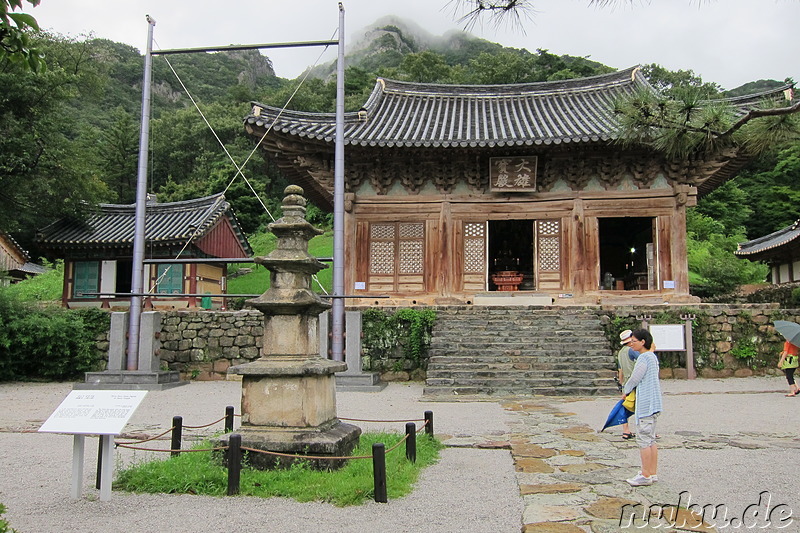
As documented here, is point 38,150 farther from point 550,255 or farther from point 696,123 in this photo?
point 696,123

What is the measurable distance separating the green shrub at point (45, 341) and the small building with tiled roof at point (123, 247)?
6.37 metres

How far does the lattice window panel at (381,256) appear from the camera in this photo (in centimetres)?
1608

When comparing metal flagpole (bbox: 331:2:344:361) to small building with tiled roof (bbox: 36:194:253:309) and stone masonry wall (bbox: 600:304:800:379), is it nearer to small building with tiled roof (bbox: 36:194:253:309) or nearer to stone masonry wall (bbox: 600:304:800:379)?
stone masonry wall (bbox: 600:304:800:379)

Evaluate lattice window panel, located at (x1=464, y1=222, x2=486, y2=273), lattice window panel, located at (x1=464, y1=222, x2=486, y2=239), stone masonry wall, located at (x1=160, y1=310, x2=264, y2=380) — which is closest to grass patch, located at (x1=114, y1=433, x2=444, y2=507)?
stone masonry wall, located at (x1=160, y1=310, x2=264, y2=380)

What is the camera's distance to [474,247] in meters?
16.1

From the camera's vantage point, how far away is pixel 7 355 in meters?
13.5

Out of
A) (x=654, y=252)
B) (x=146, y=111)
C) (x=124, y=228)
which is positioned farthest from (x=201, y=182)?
(x=654, y=252)

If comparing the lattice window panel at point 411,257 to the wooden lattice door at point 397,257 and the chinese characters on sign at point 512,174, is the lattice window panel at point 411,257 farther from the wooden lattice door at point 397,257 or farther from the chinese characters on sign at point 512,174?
the chinese characters on sign at point 512,174

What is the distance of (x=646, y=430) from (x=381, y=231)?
11.7 m

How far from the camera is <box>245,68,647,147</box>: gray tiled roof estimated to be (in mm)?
14781

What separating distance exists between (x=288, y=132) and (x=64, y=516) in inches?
446

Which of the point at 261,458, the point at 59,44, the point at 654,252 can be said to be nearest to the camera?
the point at 261,458

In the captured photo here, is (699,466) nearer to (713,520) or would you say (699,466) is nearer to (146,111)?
(713,520)

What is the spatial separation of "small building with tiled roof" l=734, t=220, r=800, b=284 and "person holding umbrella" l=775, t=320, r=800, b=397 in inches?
573
